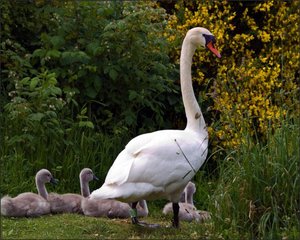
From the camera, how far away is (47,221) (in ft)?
24.5

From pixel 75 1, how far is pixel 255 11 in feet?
7.23

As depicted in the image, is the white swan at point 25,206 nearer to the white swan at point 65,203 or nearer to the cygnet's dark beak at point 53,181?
the white swan at point 65,203

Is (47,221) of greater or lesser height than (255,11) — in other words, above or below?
below

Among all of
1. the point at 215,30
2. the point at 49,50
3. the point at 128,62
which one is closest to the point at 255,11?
the point at 215,30

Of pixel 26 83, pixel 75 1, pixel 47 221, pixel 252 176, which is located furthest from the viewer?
pixel 75 1

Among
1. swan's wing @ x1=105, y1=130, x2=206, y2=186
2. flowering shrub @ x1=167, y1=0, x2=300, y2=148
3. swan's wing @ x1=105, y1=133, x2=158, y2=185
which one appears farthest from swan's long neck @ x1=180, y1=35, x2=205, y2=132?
flowering shrub @ x1=167, y1=0, x2=300, y2=148

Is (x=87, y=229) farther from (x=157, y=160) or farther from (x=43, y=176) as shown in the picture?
(x=43, y=176)

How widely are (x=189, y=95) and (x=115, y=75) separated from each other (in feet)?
5.86

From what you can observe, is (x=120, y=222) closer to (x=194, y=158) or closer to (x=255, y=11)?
(x=194, y=158)

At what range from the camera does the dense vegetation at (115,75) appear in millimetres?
8773

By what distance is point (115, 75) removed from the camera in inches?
362

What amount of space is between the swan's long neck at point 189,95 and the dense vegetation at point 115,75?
0.50 m

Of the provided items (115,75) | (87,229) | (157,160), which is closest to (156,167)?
(157,160)

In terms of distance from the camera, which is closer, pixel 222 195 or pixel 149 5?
pixel 222 195
